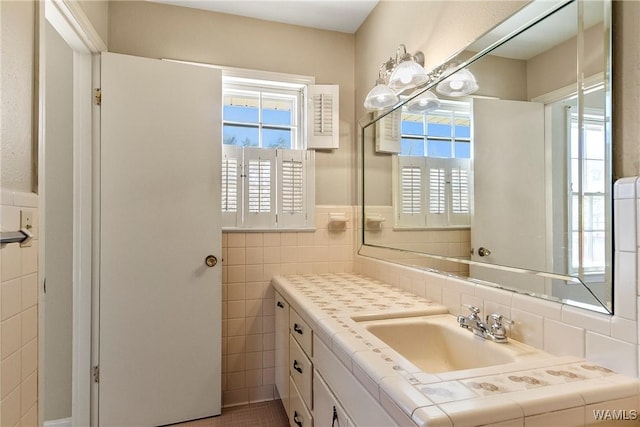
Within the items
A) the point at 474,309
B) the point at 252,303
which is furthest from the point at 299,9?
the point at 474,309

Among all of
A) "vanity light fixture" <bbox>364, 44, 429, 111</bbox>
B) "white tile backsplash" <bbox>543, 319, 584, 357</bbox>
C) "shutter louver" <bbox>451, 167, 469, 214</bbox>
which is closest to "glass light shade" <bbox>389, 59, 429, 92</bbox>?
"vanity light fixture" <bbox>364, 44, 429, 111</bbox>

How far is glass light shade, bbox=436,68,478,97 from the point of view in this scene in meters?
1.33

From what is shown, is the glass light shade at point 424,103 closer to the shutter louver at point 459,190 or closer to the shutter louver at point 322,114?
the shutter louver at point 459,190

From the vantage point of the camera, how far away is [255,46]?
229cm

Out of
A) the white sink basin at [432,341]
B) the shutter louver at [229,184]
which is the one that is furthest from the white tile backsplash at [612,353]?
the shutter louver at [229,184]

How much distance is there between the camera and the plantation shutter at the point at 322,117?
7.62ft

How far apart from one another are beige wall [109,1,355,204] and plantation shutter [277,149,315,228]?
8 cm

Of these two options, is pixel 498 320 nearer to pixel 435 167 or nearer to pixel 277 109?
pixel 435 167

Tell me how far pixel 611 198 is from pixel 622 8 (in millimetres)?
473

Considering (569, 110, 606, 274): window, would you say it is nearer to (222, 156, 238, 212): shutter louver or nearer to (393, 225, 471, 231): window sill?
(393, 225, 471, 231): window sill

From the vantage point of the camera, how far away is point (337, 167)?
2416 mm

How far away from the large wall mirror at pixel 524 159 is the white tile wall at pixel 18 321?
1.55 meters

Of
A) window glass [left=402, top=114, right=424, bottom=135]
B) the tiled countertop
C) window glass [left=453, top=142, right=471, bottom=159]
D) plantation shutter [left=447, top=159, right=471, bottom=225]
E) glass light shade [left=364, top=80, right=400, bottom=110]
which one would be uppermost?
glass light shade [left=364, top=80, right=400, bottom=110]

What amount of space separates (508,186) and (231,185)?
62.8 inches
